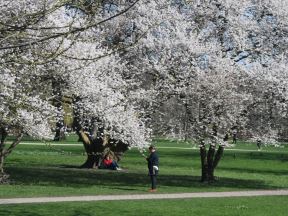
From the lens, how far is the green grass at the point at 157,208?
14.8m

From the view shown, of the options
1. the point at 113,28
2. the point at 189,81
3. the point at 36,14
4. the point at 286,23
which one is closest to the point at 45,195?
the point at 189,81

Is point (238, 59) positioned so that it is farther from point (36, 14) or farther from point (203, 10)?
point (36, 14)

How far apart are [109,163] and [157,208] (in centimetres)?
1597

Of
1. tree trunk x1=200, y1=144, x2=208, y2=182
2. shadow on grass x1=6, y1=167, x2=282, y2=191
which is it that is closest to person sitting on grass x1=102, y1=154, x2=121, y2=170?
shadow on grass x1=6, y1=167, x2=282, y2=191

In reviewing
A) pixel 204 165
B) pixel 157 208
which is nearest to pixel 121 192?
pixel 157 208

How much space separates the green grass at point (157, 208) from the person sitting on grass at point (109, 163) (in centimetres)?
1400

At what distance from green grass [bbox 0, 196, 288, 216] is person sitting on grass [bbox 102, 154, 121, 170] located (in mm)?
13998

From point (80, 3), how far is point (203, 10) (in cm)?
1885

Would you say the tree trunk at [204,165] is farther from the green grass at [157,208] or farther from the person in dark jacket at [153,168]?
the green grass at [157,208]

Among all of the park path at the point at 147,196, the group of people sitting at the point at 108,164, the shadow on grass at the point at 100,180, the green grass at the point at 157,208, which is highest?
the group of people sitting at the point at 108,164

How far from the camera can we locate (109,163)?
31.7 meters

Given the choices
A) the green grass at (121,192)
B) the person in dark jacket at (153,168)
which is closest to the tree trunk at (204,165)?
the green grass at (121,192)

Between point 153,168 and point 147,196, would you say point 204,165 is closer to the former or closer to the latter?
point 153,168

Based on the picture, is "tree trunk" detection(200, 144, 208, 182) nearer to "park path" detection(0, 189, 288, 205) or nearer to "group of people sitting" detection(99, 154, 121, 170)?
"park path" detection(0, 189, 288, 205)
